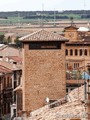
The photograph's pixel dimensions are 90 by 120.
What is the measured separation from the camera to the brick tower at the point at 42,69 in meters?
36.1

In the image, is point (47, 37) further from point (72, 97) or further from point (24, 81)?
point (72, 97)

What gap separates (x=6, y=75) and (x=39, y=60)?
26.1 metres

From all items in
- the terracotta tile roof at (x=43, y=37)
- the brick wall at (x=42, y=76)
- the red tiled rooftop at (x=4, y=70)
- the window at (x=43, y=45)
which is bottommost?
the brick wall at (x=42, y=76)

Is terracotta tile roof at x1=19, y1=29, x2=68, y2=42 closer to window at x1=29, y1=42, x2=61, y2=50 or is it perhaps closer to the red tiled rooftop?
window at x1=29, y1=42, x2=61, y2=50

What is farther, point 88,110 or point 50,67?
point 50,67

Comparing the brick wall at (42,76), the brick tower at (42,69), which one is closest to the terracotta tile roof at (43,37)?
the brick tower at (42,69)

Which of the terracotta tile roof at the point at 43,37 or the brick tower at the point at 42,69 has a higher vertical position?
the terracotta tile roof at the point at 43,37

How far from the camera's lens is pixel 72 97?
25656 mm

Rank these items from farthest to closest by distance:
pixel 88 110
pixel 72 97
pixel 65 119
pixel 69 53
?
pixel 69 53
pixel 72 97
pixel 65 119
pixel 88 110

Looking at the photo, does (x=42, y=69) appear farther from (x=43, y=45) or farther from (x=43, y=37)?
(x=43, y=37)

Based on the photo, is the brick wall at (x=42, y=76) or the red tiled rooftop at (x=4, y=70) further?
the red tiled rooftop at (x=4, y=70)

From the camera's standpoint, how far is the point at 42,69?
119 ft

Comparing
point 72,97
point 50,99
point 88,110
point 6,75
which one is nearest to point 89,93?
point 88,110

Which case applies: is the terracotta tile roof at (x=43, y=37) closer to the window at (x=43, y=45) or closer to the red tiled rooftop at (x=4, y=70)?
the window at (x=43, y=45)
